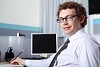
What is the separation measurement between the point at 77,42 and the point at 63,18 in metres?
0.23

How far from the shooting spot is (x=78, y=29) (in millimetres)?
1492

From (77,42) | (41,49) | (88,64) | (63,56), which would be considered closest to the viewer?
(88,64)

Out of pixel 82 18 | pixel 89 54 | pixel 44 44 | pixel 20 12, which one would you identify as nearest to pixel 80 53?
pixel 89 54

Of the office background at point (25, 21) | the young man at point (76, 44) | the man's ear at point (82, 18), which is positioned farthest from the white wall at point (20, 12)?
the man's ear at point (82, 18)

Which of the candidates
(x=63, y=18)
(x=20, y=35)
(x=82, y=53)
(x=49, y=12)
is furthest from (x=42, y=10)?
(x=82, y=53)

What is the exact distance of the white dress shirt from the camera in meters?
1.22

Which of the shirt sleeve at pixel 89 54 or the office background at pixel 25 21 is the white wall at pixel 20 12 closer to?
the office background at pixel 25 21

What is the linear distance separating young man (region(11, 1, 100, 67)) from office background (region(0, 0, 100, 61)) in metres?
1.33

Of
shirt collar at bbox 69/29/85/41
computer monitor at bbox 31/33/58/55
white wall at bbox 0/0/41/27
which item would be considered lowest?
computer monitor at bbox 31/33/58/55

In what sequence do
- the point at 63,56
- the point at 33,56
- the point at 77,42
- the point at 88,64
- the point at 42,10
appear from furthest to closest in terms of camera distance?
the point at 42,10, the point at 33,56, the point at 63,56, the point at 77,42, the point at 88,64

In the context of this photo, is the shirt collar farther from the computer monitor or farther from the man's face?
the computer monitor

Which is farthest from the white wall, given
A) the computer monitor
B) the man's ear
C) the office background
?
the man's ear

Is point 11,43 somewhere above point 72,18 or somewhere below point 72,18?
below

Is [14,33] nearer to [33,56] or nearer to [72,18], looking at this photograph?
[33,56]
